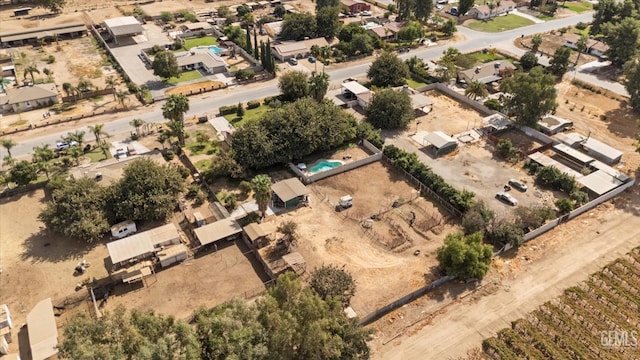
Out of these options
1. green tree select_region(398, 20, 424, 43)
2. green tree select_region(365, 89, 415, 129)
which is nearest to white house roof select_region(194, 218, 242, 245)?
green tree select_region(365, 89, 415, 129)

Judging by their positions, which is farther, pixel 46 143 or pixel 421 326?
pixel 46 143

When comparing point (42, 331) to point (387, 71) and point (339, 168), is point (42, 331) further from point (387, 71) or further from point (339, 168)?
point (387, 71)

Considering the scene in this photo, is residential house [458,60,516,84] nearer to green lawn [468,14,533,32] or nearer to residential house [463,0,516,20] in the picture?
green lawn [468,14,533,32]

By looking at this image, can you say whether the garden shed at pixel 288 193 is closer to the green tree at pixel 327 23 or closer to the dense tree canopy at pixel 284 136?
the dense tree canopy at pixel 284 136

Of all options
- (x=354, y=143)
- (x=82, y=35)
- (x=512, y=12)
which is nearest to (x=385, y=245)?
(x=354, y=143)

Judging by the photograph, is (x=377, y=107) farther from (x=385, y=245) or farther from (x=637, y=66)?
(x=637, y=66)
